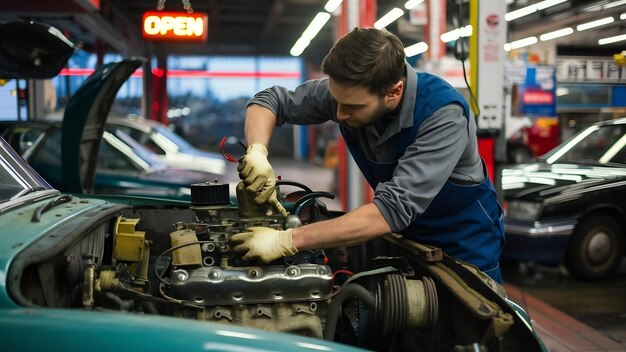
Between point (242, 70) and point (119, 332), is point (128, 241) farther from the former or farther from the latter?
point (242, 70)

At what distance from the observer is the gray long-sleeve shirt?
2232 millimetres

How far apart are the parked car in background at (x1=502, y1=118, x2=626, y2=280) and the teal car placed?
3631mm

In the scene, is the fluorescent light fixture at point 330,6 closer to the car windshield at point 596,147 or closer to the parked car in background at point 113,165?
the parked car in background at point 113,165

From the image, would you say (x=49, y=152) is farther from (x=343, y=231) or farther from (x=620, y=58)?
(x=620, y=58)

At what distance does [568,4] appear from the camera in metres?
6.38

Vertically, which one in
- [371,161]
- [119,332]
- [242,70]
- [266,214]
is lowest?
[119,332]

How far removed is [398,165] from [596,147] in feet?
16.9

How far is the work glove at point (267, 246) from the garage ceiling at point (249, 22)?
131 inches

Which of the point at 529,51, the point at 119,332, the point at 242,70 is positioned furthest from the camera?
the point at 242,70

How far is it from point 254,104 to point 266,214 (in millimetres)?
649

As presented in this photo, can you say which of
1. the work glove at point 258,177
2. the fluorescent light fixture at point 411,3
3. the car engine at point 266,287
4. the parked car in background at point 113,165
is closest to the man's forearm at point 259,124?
the work glove at point 258,177

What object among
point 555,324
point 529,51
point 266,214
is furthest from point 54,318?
point 529,51

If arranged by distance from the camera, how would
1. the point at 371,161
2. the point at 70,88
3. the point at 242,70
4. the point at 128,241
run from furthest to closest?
the point at 242,70 → the point at 70,88 → the point at 371,161 → the point at 128,241

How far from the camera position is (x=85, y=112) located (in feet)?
14.5
